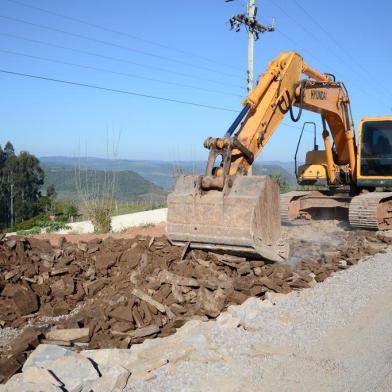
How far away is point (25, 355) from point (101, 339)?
71 cm

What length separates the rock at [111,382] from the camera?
3.59 meters

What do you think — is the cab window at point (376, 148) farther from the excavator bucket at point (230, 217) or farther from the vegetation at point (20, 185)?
the vegetation at point (20, 185)

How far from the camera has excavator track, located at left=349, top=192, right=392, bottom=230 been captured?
10250mm

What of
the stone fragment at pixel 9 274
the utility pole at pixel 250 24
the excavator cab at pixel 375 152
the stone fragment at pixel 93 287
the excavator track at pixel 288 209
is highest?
the utility pole at pixel 250 24

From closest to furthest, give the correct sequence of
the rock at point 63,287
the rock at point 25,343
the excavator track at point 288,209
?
1. the rock at point 25,343
2. the rock at point 63,287
3. the excavator track at point 288,209

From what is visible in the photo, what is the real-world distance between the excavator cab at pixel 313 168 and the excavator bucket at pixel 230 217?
18.7ft

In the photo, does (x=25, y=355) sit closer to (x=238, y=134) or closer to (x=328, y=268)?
(x=238, y=134)

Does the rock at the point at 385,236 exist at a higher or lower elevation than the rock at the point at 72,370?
higher

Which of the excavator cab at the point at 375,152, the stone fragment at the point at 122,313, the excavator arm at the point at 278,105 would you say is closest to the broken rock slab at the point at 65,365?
the stone fragment at the point at 122,313

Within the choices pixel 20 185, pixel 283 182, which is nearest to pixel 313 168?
pixel 283 182

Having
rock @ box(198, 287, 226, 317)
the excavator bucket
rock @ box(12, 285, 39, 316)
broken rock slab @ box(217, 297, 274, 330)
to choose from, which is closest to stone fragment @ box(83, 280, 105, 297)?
rock @ box(12, 285, 39, 316)

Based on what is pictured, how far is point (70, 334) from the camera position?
15.8 ft

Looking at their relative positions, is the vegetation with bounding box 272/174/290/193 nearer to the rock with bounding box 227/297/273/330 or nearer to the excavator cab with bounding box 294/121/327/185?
the excavator cab with bounding box 294/121/327/185

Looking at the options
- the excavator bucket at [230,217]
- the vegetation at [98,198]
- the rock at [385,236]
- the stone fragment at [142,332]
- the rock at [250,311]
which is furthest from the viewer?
the vegetation at [98,198]
